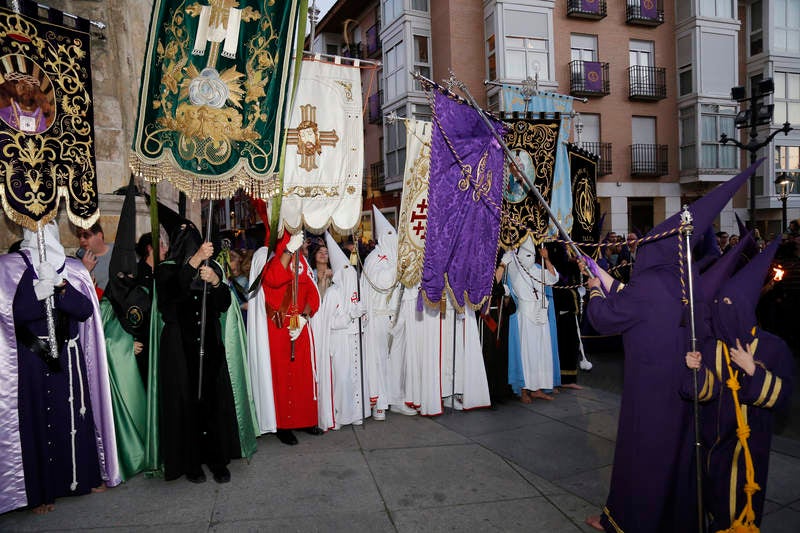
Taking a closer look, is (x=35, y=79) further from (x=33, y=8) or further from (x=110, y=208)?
(x=110, y=208)

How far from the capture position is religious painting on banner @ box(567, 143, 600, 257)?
7617 millimetres

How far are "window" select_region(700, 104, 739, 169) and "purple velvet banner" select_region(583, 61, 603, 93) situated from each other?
15.5ft

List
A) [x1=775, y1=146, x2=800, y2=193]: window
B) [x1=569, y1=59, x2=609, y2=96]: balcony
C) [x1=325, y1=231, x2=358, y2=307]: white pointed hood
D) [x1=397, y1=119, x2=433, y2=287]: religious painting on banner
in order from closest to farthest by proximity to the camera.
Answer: [x1=325, y1=231, x2=358, y2=307]: white pointed hood → [x1=397, y1=119, x2=433, y2=287]: religious painting on banner → [x1=569, y1=59, x2=609, y2=96]: balcony → [x1=775, y1=146, x2=800, y2=193]: window

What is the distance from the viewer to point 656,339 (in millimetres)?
3119

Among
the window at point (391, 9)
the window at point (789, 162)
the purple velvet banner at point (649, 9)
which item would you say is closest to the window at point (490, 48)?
the window at point (391, 9)

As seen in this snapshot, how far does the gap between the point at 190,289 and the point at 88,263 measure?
1.01m

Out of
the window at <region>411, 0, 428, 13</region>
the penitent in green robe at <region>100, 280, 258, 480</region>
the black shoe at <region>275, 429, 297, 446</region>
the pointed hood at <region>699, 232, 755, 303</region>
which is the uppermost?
the window at <region>411, 0, 428, 13</region>

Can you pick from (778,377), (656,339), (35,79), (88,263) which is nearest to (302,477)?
(88,263)

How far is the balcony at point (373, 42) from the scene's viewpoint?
24828 mm

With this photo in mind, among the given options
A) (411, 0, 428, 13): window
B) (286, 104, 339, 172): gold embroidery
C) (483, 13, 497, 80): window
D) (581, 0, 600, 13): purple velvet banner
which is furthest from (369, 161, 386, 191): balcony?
(286, 104, 339, 172): gold embroidery

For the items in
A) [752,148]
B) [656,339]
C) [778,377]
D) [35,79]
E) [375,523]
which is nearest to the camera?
[778,377]

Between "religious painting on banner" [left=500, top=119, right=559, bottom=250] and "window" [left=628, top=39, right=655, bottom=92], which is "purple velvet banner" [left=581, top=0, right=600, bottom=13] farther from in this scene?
"religious painting on banner" [left=500, top=119, right=559, bottom=250]

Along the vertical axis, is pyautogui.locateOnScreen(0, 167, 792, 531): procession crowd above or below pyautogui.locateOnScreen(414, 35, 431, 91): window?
below

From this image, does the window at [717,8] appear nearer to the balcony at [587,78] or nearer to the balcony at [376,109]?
the balcony at [587,78]
